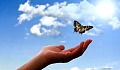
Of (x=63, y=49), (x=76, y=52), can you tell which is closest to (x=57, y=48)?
(x=63, y=49)

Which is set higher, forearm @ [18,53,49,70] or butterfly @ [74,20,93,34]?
→ butterfly @ [74,20,93,34]

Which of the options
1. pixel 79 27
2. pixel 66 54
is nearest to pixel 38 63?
pixel 66 54

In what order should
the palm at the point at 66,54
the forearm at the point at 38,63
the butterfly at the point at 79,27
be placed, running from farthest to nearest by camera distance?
1. the butterfly at the point at 79,27
2. the forearm at the point at 38,63
3. the palm at the point at 66,54

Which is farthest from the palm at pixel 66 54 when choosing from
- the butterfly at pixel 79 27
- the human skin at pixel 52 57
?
the butterfly at pixel 79 27

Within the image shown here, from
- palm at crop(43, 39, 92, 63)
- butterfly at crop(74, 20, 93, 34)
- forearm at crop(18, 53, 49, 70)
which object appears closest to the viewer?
palm at crop(43, 39, 92, 63)

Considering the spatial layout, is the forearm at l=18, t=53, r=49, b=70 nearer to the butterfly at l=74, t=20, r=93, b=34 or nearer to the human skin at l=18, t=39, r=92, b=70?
the human skin at l=18, t=39, r=92, b=70

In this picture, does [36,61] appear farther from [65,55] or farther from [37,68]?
[65,55]

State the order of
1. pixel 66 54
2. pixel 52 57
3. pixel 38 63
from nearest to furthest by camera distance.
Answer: pixel 66 54 → pixel 52 57 → pixel 38 63

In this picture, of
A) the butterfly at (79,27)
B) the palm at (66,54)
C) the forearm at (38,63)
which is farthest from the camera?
the butterfly at (79,27)

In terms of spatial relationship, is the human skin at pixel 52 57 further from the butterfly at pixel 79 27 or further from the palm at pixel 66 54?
the butterfly at pixel 79 27

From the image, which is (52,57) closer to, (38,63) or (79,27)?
(38,63)

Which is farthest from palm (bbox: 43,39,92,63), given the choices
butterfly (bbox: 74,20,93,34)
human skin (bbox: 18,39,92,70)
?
butterfly (bbox: 74,20,93,34)
